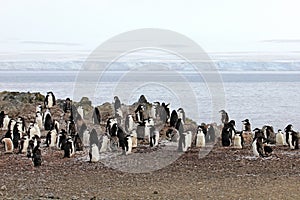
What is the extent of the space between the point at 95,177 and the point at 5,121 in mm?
8714

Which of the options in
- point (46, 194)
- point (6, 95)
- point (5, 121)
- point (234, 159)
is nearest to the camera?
point (46, 194)

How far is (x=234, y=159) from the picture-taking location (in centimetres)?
1535

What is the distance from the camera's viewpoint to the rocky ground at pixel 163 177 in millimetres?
11336

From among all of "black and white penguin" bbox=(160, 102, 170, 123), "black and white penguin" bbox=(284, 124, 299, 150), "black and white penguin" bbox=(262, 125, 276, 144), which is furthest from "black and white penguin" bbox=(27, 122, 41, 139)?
"black and white penguin" bbox=(284, 124, 299, 150)

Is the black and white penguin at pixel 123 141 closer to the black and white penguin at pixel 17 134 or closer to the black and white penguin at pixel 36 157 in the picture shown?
the black and white penguin at pixel 36 157

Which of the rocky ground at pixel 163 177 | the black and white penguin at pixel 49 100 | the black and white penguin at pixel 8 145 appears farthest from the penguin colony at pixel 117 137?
the black and white penguin at pixel 49 100

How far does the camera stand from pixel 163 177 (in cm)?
1317

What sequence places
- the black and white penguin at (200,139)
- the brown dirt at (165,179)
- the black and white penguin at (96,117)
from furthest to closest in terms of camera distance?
the black and white penguin at (96,117) → the black and white penguin at (200,139) → the brown dirt at (165,179)

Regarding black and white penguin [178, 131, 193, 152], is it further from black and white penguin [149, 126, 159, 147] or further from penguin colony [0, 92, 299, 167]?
black and white penguin [149, 126, 159, 147]

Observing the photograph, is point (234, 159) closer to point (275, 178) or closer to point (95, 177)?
point (275, 178)

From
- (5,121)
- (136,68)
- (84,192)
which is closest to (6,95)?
(5,121)

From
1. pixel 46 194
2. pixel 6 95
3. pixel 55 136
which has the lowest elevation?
pixel 46 194

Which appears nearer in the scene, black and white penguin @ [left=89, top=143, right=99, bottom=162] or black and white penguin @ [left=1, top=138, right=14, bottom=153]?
black and white penguin @ [left=89, top=143, right=99, bottom=162]

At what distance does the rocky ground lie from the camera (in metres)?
11.3
